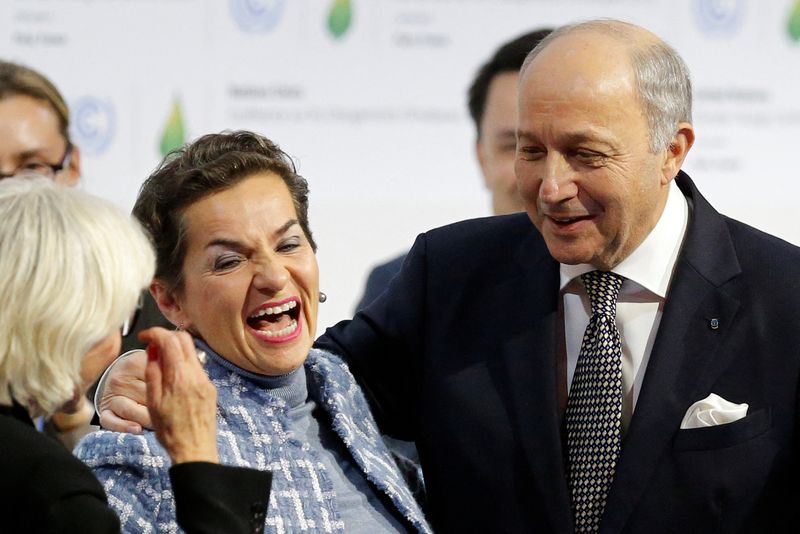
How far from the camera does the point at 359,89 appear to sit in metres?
4.69

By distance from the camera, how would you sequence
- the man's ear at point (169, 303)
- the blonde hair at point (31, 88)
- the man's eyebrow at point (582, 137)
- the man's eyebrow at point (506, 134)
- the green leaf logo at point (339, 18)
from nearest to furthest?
1. the man's eyebrow at point (582, 137)
2. the man's ear at point (169, 303)
3. the blonde hair at point (31, 88)
4. the man's eyebrow at point (506, 134)
5. the green leaf logo at point (339, 18)

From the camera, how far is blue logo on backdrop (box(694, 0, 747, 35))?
15.9 feet

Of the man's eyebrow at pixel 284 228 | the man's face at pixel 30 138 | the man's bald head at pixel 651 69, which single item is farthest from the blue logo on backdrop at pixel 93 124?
the man's bald head at pixel 651 69

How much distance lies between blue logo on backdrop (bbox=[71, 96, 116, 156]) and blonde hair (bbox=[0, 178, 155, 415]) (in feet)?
8.55

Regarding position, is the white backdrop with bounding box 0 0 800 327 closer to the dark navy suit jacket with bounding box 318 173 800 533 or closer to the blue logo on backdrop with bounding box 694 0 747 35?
the blue logo on backdrop with bounding box 694 0 747 35

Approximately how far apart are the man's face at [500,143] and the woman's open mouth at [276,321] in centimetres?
151

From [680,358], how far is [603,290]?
0.20 m

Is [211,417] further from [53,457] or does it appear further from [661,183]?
[661,183]

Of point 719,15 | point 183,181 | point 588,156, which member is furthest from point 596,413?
point 719,15

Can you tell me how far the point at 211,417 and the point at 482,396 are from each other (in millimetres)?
667

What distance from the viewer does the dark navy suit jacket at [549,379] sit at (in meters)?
2.33

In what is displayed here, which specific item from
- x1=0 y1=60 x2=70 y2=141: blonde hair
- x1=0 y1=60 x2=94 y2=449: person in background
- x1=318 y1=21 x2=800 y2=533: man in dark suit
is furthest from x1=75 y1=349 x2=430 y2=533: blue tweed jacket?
x1=0 y1=60 x2=70 y2=141: blonde hair

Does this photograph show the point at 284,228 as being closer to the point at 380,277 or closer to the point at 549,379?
the point at 549,379

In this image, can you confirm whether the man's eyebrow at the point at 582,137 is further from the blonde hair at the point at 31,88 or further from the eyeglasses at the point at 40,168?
the blonde hair at the point at 31,88
